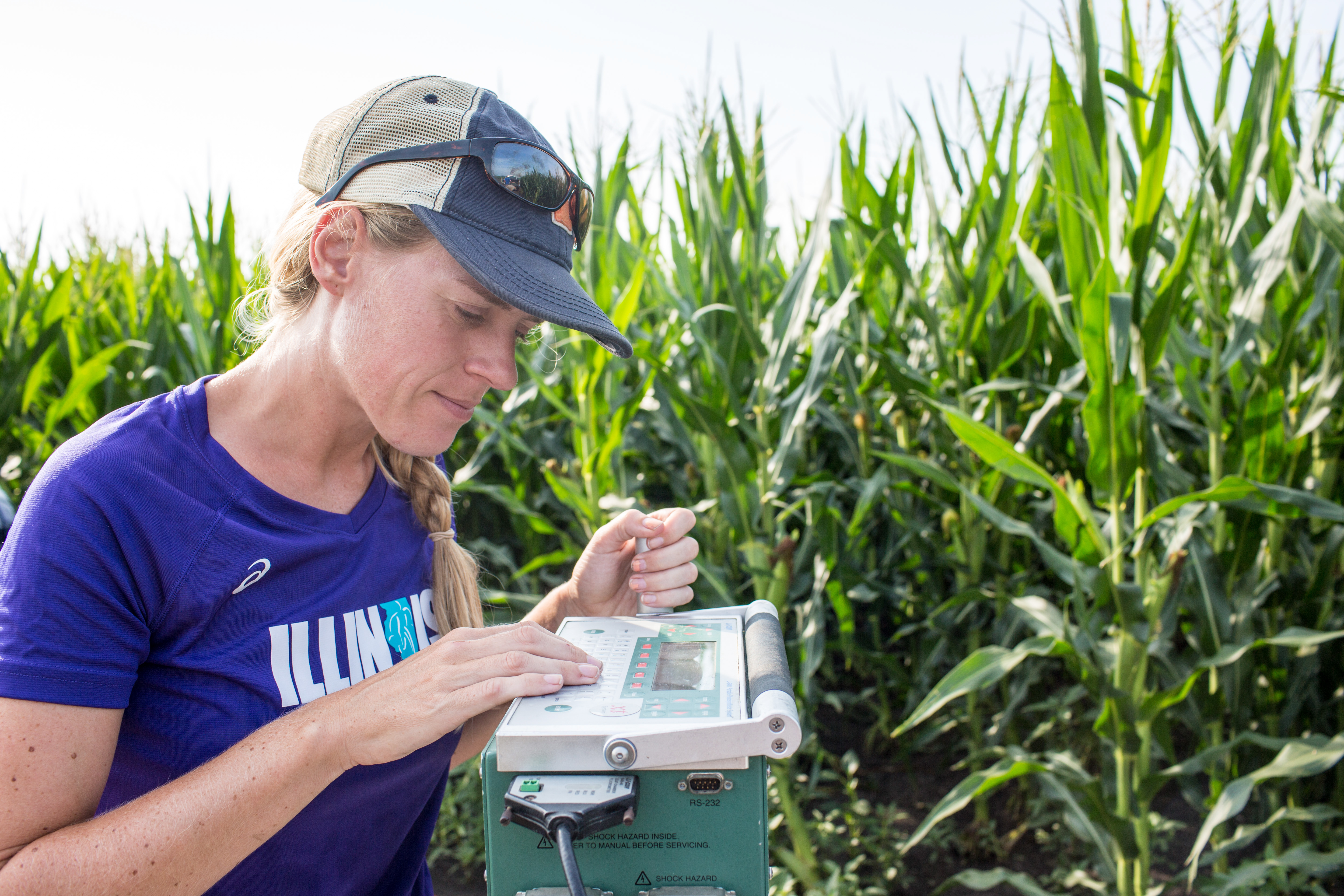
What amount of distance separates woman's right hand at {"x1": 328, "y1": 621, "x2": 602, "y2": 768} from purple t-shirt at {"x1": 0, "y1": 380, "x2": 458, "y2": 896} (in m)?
0.16

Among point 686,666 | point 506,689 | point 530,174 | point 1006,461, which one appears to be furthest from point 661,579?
point 1006,461

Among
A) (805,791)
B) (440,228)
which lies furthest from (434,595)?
(805,791)

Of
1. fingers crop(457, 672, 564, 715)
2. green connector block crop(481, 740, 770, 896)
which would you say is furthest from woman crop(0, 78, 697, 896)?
green connector block crop(481, 740, 770, 896)

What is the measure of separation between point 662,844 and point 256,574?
470 mm

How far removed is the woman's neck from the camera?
2.86ft

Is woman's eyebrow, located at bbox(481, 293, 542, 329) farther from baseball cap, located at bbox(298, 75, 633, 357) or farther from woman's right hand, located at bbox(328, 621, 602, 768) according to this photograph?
woman's right hand, located at bbox(328, 621, 602, 768)

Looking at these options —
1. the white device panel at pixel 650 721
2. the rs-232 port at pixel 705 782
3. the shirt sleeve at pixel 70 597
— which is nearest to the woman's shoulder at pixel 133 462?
the shirt sleeve at pixel 70 597

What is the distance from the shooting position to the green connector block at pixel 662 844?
0.61 meters

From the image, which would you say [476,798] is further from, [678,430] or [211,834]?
[211,834]

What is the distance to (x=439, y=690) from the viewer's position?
0.66 metres

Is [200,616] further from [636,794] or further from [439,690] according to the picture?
[636,794]

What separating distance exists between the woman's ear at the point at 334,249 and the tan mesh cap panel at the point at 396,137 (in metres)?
0.03

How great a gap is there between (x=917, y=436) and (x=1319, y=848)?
1237mm

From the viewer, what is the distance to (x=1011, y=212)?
1968 millimetres
